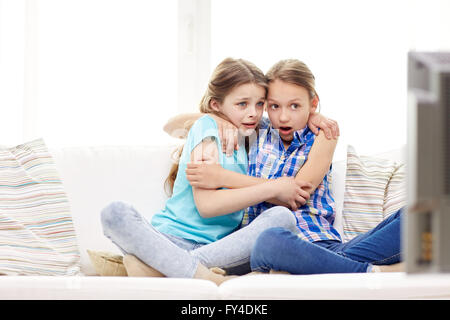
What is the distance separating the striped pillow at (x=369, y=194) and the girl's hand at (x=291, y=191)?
225 millimetres

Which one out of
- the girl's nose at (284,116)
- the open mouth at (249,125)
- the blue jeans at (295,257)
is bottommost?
the blue jeans at (295,257)

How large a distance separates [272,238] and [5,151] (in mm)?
979

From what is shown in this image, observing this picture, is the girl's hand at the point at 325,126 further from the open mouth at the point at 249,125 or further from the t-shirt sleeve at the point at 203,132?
the t-shirt sleeve at the point at 203,132

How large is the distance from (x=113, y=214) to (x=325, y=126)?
754 millimetres

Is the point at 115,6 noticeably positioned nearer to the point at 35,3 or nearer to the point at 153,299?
the point at 35,3

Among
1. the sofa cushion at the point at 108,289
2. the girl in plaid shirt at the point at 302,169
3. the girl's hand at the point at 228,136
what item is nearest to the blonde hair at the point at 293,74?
the girl in plaid shirt at the point at 302,169

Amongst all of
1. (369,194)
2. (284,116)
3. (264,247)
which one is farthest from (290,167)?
(264,247)

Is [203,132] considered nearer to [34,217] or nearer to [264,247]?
[264,247]

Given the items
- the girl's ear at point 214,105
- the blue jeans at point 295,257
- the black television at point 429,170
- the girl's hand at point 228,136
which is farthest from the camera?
the girl's ear at point 214,105

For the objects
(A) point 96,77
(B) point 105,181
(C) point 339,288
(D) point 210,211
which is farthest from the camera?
(A) point 96,77

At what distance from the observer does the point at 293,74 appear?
177cm

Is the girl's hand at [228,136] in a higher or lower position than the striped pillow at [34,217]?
higher

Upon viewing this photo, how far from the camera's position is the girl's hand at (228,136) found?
170 centimetres

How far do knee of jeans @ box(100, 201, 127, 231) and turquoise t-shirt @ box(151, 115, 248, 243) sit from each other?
0.98 feet
